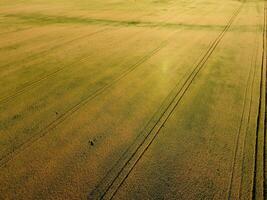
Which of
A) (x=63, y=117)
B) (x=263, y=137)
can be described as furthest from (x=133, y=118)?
(x=263, y=137)

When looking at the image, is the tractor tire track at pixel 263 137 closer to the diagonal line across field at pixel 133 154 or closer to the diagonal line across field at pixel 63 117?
the diagonal line across field at pixel 133 154

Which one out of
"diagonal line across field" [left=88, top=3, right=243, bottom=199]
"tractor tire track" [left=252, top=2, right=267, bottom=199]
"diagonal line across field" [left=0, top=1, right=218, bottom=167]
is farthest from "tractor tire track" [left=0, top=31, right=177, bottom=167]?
"tractor tire track" [left=252, top=2, right=267, bottom=199]

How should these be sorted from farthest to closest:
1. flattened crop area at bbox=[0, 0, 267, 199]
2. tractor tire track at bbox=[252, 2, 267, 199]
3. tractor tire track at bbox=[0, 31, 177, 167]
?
tractor tire track at bbox=[0, 31, 177, 167] → flattened crop area at bbox=[0, 0, 267, 199] → tractor tire track at bbox=[252, 2, 267, 199]

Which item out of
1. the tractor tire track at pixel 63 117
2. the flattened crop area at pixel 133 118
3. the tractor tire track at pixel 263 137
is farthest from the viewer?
the tractor tire track at pixel 63 117

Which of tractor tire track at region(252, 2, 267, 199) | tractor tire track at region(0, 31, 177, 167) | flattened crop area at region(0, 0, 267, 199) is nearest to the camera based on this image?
tractor tire track at region(252, 2, 267, 199)

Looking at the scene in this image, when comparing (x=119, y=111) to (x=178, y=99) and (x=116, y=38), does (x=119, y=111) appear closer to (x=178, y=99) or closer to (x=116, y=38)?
(x=178, y=99)

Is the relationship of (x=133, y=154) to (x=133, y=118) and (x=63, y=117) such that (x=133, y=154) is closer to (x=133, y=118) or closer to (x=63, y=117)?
(x=133, y=118)

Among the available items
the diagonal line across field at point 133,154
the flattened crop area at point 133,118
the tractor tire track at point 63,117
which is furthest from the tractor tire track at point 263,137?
the tractor tire track at point 63,117

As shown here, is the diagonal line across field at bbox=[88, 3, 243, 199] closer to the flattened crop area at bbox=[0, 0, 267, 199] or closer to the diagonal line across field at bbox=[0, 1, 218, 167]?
the flattened crop area at bbox=[0, 0, 267, 199]
